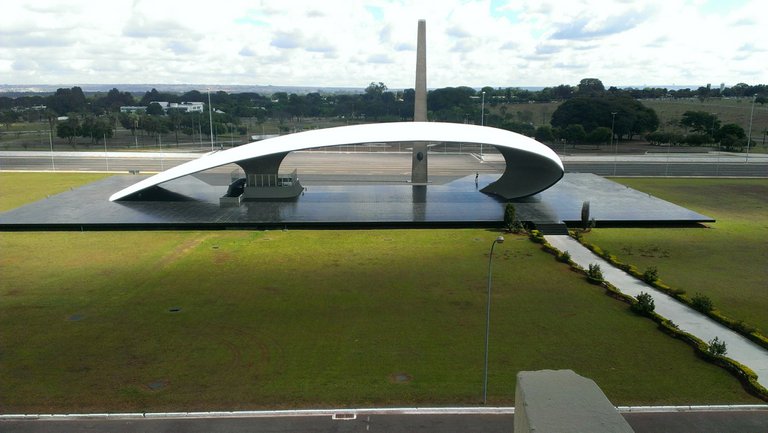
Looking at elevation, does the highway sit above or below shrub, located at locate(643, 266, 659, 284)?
above

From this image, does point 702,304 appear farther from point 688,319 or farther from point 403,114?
point 403,114

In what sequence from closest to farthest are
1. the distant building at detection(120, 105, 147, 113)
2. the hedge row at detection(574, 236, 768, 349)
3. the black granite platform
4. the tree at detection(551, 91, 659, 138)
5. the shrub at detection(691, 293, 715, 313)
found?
the hedge row at detection(574, 236, 768, 349) < the shrub at detection(691, 293, 715, 313) < the black granite platform < the tree at detection(551, 91, 659, 138) < the distant building at detection(120, 105, 147, 113)

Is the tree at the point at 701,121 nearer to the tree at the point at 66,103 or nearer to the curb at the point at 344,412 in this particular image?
the curb at the point at 344,412

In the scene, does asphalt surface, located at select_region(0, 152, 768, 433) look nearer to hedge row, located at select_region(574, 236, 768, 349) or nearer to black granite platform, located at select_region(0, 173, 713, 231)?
hedge row, located at select_region(574, 236, 768, 349)

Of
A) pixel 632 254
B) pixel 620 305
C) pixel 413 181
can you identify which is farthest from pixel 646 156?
pixel 620 305

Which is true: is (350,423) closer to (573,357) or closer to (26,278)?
(573,357)

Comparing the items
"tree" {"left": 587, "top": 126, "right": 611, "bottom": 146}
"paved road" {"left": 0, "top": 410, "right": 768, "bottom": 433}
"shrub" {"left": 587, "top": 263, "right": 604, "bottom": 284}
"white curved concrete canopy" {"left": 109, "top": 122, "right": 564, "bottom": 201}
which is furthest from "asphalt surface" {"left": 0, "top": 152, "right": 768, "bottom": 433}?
"white curved concrete canopy" {"left": 109, "top": 122, "right": 564, "bottom": 201}

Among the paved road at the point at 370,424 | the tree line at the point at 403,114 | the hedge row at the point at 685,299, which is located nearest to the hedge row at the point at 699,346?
the hedge row at the point at 685,299
